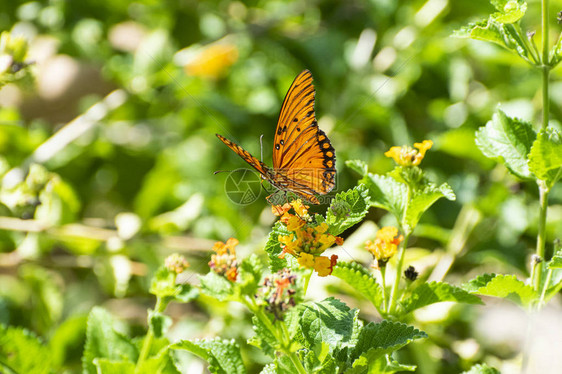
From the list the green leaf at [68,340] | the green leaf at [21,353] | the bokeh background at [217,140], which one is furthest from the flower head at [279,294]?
the green leaf at [68,340]

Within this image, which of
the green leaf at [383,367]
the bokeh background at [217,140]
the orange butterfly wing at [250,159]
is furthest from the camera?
the bokeh background at [217,140]

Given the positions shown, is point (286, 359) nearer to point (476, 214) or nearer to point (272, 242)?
point (272, 242)

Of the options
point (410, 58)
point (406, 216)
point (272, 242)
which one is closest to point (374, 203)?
point (406, 216)

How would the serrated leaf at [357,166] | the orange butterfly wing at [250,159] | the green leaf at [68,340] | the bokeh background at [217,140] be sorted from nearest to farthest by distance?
the serrated leaf at [357,166]
the orange butterfly wing at [250,159]
the green leaf at [68,340]
the bokeh background at [217,140]

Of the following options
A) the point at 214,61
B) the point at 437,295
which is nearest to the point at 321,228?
the point at 437,295

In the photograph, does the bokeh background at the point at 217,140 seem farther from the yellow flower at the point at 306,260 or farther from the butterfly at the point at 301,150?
the yellow flower at the point at 306,260

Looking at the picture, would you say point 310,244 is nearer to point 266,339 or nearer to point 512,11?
point 266,339

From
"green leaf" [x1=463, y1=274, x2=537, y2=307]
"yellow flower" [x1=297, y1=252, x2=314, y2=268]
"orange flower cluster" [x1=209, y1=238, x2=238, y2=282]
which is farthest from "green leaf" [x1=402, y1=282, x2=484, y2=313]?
"orange flower cluster" [x1=209, y1=238, x2=238, y2=282]
